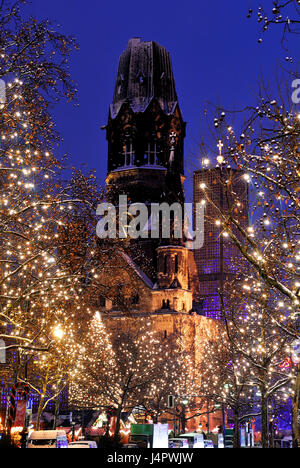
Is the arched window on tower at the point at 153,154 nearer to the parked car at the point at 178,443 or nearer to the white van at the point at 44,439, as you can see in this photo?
the parked car at the point at 178,443

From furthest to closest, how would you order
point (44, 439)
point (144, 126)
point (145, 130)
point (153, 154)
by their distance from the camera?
point (153, 154) → point (144, 126) → point (145, 130) → point (44, 439)

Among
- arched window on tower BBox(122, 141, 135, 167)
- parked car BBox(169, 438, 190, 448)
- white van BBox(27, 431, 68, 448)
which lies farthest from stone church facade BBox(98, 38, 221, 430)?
white van BBox(27, 431, 68, 448)

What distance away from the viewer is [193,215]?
11169cm

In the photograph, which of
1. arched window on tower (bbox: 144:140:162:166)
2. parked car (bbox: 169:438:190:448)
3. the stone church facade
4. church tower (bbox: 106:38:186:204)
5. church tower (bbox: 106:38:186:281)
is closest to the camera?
parked car (bbox: 169:438:190:448)

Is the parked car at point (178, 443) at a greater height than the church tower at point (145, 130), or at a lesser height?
lesser

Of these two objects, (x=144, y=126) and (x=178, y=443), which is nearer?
(x=178, y=443)

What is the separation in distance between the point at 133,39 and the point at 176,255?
36.1 metres

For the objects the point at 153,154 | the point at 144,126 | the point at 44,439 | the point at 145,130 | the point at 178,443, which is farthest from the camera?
A: the point at 153,154

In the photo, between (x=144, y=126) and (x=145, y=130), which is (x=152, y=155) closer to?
(x=145, y=130)

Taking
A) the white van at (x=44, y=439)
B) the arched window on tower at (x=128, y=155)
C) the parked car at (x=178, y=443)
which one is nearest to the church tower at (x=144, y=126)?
the arched window on tower at (x=128, y=155)

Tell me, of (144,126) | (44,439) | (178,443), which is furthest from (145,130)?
(44,439)

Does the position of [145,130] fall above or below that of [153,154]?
above

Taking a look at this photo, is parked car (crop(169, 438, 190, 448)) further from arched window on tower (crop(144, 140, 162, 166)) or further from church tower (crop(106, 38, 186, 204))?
arched window on tower (crop(144, 140, 162, 166))
